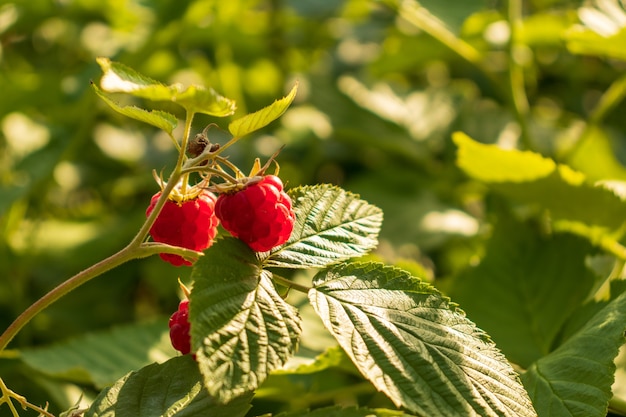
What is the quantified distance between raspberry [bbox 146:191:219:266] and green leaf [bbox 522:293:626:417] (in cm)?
38

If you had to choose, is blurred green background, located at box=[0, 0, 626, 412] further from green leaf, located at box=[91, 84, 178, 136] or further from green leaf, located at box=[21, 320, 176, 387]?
green leaf, located at box=[91, 84, 178, 136]

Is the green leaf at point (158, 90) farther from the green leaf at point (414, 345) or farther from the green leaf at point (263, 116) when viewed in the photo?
the green leaf at point (414, 345)

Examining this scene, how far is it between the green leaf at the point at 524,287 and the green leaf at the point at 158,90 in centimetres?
63

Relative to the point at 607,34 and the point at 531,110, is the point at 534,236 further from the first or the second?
the point at 531,110

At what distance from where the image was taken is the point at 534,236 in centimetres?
146

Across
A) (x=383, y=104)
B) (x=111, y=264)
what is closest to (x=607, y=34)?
(x=383, y=104)

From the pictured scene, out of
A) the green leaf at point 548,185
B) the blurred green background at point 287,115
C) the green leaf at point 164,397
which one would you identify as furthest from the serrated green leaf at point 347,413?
the blurred green background at point 287,115

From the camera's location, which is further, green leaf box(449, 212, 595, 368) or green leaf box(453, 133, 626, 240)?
green leaf box(453, 133, 626, 240)

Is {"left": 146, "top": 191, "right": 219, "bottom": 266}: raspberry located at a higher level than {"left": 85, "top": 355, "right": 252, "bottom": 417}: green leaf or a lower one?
higher

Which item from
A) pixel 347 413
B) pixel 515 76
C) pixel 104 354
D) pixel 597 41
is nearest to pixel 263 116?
pixel 347 413

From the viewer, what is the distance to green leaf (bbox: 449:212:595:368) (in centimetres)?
121

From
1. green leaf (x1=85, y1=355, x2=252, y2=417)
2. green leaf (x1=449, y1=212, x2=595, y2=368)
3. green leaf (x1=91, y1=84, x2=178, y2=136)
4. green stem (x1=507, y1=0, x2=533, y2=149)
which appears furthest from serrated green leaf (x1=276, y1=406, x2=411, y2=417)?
green stem (x1=507, y1=0, x2=533, y2=149)

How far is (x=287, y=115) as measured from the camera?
8.11 feet

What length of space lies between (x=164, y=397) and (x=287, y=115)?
5.74ft
